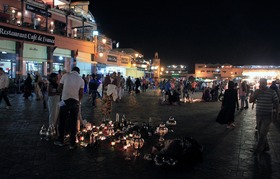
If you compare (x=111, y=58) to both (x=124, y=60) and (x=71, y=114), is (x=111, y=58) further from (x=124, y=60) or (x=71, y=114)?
(x=71, y=114)

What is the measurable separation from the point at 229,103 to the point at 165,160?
16.9ft

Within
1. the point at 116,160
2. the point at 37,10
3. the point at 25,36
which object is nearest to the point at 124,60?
the point at 37,10

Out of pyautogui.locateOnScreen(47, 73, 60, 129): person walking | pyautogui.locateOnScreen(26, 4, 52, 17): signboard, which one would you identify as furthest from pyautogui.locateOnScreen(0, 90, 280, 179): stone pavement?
pyautogui.locateOnScreen(26, 4, 52, 17): signboard

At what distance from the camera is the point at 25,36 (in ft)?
76.3

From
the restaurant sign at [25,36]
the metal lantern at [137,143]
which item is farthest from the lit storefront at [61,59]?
the metal lantern at [137,143]

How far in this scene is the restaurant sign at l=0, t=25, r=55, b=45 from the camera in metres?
21.4

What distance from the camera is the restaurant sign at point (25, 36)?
21.4 meters

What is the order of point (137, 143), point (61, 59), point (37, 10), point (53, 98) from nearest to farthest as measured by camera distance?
point (137, 143) < point (53, 98) < point (37, 10) < point (61, 59)

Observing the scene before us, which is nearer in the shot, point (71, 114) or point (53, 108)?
point (71, 114)

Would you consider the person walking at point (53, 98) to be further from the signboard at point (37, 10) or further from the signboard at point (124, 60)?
the signboard at point (124, 60)

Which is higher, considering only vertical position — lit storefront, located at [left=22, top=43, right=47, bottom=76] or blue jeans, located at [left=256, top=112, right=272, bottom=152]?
lit storefront, located at [left=22, top=43, right=47, bottom=76]

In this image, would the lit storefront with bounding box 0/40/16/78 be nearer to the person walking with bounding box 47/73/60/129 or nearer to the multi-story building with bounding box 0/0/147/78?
the multi-story building with bounding box 0/0/147/78

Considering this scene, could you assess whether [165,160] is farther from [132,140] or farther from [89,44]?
[89,44]

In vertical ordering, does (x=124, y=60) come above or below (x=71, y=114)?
above
